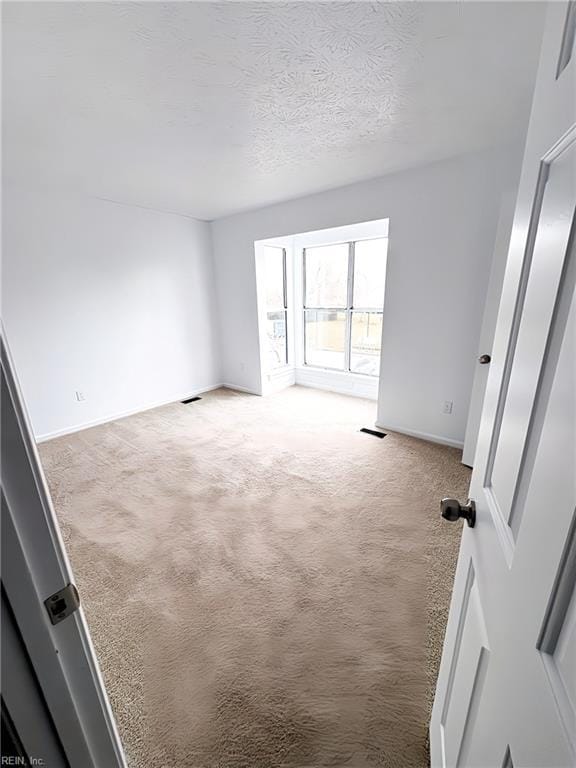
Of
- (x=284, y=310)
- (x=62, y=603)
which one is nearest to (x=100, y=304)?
(x=284, y=310)

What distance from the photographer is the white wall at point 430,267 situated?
Answer: 239 cm

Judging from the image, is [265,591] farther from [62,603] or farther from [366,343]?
[366,343]

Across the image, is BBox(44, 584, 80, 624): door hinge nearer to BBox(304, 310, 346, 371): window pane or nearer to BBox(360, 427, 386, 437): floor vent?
BBox(360, 427, 386, 437): floor vent

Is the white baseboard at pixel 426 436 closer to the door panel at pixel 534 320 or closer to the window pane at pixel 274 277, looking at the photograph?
the window pane at pixel 274 277

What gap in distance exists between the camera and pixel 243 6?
107cm

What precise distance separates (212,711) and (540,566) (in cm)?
136

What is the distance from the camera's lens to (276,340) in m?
4.66

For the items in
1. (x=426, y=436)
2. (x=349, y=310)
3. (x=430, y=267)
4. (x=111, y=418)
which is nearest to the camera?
(x=430, y=267)

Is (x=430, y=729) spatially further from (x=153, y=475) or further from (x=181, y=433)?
(x=181, y=433)

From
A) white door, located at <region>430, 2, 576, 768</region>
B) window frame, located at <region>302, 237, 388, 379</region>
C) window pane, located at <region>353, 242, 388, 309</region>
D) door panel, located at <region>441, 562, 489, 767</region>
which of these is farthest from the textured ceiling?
door panel, located at <region>441, 562, 489, 767</region>

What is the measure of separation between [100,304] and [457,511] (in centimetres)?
378

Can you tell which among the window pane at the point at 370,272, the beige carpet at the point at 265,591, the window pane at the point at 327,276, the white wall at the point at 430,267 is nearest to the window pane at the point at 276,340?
the window pane at the point at 327,276

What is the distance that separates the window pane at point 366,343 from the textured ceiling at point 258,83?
6.36 ft

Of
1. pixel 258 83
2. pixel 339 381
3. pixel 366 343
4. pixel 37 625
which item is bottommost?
pixel 339 381
